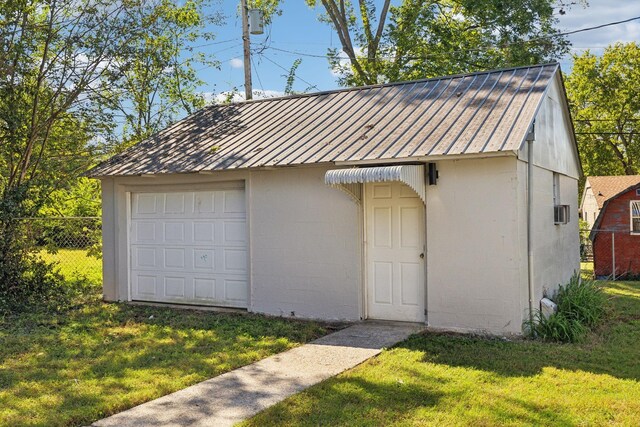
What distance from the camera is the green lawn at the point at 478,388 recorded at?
15.1ft

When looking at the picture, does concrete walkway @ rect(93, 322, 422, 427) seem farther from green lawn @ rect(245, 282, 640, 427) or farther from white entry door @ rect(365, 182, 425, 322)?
white entry door @ rect(365, 182, 425, 322)

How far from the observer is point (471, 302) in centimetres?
771

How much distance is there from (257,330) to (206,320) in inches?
46.8

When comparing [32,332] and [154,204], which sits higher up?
[154,204]

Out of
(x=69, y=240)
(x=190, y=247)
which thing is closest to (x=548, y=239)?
(x=190, y=247)

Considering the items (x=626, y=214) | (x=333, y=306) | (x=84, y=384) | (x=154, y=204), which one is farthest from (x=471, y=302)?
(x=626, y=214)

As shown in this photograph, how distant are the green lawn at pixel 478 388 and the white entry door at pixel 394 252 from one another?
113 cm

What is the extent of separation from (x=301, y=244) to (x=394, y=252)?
1517mm

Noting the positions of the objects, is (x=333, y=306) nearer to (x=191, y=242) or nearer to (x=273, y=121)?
(x=191, y=242)

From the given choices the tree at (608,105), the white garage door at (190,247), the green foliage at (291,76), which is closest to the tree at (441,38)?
the green foliage at (291,76)

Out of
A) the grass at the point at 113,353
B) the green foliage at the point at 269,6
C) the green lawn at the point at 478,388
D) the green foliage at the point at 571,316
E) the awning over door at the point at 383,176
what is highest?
the green foliage at the point at 269,6

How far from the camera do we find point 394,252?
852 cm

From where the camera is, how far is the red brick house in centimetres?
1756

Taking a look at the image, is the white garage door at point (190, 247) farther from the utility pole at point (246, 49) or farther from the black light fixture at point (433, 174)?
the utility pole at point (246, 49)
